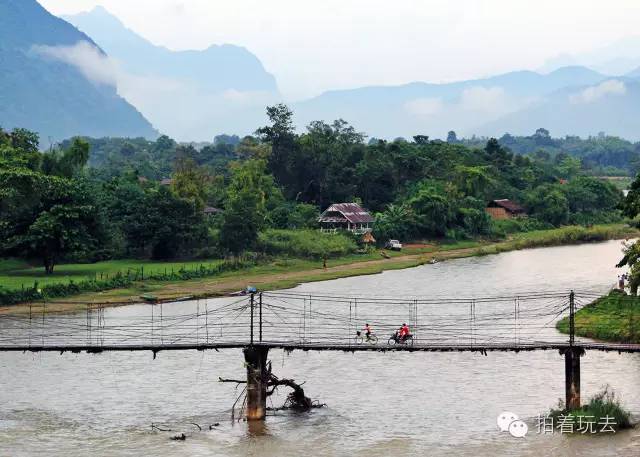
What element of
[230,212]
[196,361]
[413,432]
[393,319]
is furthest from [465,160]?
[413,432]

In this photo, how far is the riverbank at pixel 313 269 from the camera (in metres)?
60.9

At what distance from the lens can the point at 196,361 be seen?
44969mm

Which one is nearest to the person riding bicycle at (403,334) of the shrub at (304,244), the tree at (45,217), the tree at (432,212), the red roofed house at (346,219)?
the tree at (45,217)

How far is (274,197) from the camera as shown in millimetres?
96438

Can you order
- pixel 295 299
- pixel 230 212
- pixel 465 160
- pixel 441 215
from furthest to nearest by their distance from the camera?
1. pixel 465 160
2. pixel 441 215
3. pixel 230 212
4. pixel 295 299

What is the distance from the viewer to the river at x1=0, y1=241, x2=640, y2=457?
32.3 m

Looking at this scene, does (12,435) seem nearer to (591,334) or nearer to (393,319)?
(393,319)

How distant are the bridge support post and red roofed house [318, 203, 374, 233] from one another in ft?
175

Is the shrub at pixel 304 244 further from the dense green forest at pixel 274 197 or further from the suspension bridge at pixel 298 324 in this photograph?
the suspension bridge at pixel 298 324

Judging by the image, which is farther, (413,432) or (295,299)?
(295,299)

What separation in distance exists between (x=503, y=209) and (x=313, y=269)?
36862mm

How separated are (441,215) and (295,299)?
3324cm

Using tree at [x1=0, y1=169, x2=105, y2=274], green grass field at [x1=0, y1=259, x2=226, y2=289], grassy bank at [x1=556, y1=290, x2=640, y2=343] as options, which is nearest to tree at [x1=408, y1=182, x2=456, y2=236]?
green grass field at [x1=0, y1=259, x2=226, y2=289]

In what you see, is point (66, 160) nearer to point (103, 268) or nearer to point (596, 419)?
point (103, 268)
